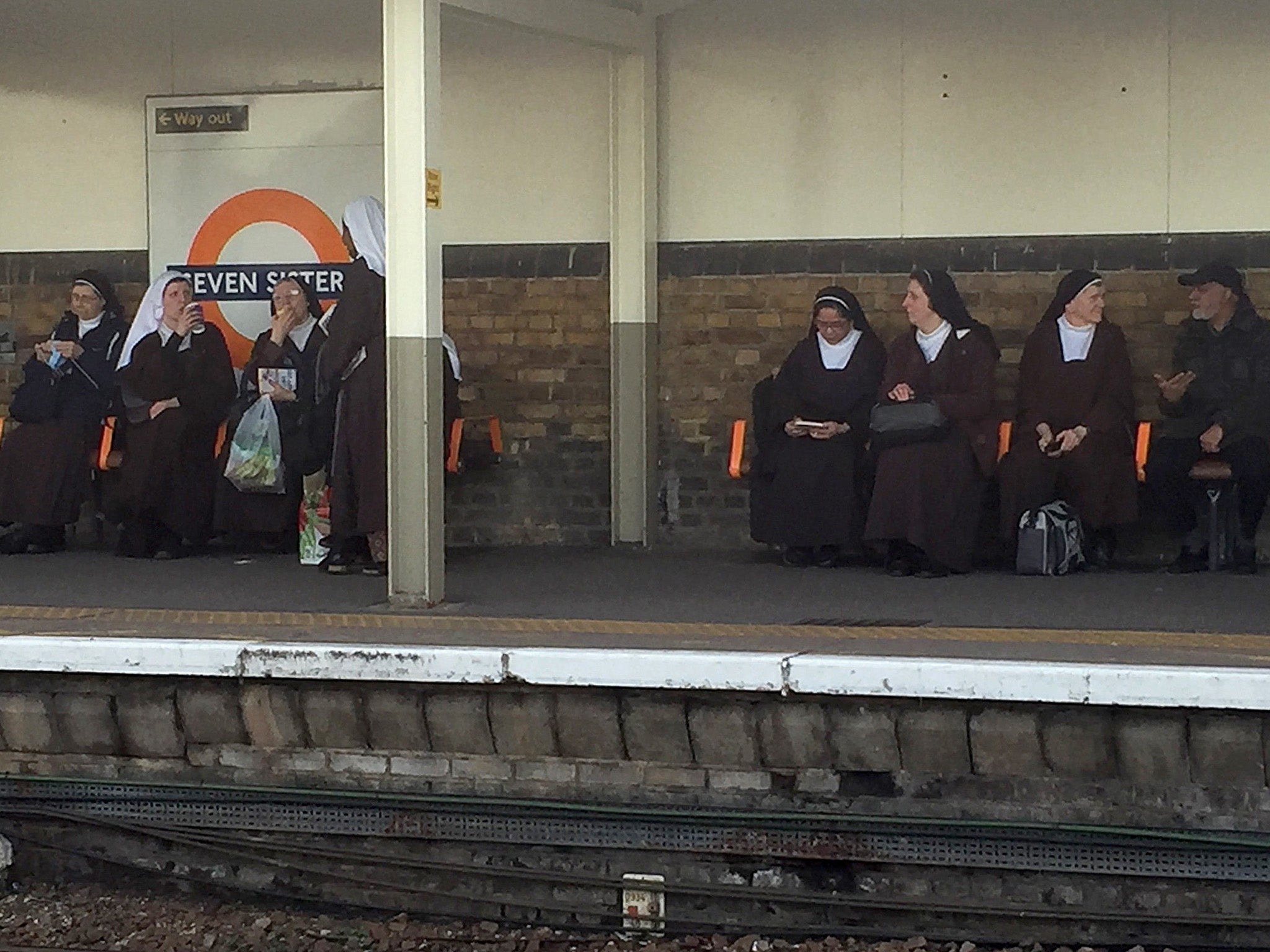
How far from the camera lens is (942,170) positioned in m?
8.98

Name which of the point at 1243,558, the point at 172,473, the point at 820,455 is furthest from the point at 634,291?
the point at 1243,558

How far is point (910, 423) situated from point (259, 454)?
298 cm

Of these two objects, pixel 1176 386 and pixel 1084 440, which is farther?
pixel 1176 386

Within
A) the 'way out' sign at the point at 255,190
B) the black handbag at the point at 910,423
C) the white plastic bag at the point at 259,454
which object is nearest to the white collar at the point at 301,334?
the white plastic bag at the point at 259,454

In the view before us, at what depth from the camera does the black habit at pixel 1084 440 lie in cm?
844

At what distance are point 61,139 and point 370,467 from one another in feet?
9.70

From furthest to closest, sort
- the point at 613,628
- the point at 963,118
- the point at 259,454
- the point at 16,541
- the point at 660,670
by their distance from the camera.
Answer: the point at 16,541 → the point at 259,454 → the point at 963,118 → the point at 613,628 → the point at 660,670

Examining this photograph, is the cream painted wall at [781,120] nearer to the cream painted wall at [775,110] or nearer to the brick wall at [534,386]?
the cream painted wall at [775,110]

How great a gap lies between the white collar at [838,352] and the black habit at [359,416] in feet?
6.44

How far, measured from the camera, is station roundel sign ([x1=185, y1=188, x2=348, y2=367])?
Result: 970 centimetres

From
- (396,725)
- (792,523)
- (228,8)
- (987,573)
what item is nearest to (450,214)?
(228,8)

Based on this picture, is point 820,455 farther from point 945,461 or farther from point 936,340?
point 936,340

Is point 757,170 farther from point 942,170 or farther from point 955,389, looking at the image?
point 955,389

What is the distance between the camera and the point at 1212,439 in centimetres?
838
